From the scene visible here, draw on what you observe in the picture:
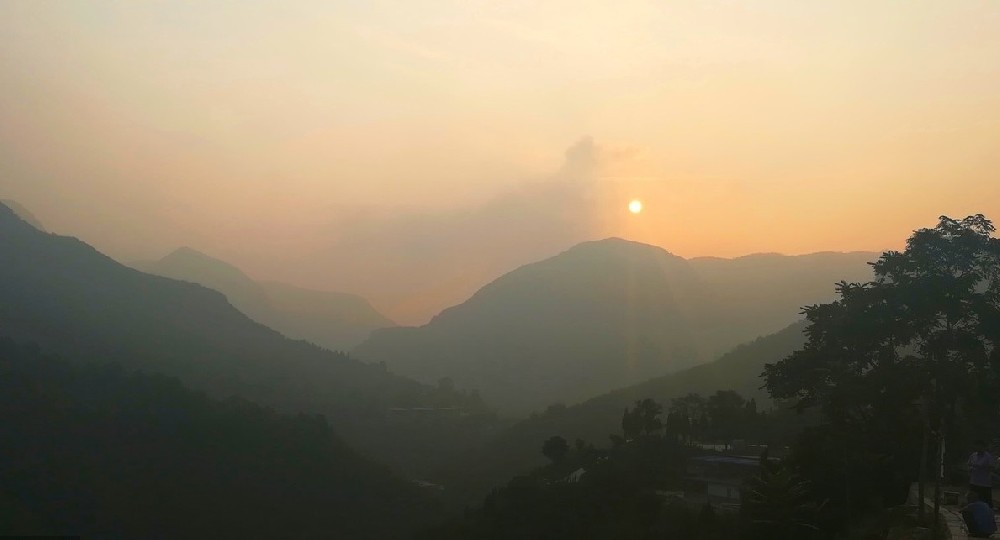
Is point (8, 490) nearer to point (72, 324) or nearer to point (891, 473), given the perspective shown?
point (72, 324)

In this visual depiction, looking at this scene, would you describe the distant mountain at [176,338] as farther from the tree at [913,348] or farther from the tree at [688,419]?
the tree at [913,348]

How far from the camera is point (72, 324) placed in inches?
3177

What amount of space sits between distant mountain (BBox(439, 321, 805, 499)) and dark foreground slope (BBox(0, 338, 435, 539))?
40.9 ft

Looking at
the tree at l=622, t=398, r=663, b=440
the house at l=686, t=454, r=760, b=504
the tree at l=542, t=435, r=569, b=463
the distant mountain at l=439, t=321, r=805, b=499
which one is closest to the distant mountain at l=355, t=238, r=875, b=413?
the distant mountain at l=439, t=321, r=805, b=499

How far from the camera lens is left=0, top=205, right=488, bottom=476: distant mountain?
8006cm

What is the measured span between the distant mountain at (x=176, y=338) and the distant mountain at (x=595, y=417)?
11213 millimetres

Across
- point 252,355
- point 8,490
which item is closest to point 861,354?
point 8,490

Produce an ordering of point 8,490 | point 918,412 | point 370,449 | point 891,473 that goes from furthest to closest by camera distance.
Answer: point 370,449, point 8,490, point 891,473, point 918,412

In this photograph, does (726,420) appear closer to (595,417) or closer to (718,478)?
(718,478)

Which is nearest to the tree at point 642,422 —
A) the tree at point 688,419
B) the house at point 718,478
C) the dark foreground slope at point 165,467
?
the tree at point 688,419

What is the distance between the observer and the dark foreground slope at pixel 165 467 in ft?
163

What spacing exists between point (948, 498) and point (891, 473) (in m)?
5.83

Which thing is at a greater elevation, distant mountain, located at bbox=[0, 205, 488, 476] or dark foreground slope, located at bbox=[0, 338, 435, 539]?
distant mountain, located at bbox=[0, 205, 488, 476]

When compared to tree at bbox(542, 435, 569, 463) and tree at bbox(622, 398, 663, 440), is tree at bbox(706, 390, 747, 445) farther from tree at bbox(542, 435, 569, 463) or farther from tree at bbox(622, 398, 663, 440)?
tree at bbox(542, 435, 569, 463)
